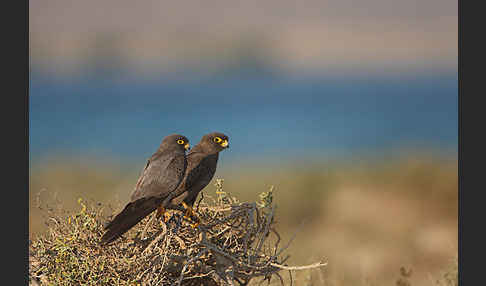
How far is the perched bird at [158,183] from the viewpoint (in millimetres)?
5043

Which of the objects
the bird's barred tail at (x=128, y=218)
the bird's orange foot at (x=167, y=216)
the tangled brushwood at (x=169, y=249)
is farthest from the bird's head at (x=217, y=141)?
the bird's barred tail at (x=128, y=218)

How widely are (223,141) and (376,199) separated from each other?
19104mm

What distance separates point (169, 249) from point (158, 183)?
2.21 ft

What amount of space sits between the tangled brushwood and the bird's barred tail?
145 mm

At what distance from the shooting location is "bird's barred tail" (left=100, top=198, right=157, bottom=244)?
15.8 ft

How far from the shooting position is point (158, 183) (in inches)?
217

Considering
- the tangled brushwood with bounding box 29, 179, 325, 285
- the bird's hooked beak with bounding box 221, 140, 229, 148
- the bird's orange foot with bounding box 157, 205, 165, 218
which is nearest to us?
the tangled brushwood with bounding box 29, 179, 325, 285

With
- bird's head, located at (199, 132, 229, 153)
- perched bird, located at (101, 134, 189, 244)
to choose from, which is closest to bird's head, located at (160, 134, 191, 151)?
perched bird, located at (101, 134, 189, 244)

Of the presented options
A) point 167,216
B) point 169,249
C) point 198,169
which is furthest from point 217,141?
point 169,249

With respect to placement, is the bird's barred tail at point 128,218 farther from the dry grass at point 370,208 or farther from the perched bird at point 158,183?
the dry grass at point 370,208

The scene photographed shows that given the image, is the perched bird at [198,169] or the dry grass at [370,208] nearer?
the perched bird at [198,169]

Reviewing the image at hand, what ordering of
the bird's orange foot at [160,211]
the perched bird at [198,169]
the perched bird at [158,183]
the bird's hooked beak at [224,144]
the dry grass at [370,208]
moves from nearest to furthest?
the perched bird at [158,183]
the bird's orange foot at [160,211]
the perched bird at [198,169]
the bird's hooked beak at [224,144]
the dry grass at [370,208]

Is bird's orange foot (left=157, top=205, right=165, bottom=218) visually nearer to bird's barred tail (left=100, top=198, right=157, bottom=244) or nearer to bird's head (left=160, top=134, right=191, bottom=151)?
bird's barred tail (left=100, top=198, right=157, bottom=244)

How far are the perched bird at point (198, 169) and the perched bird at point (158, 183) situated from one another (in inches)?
4.4
